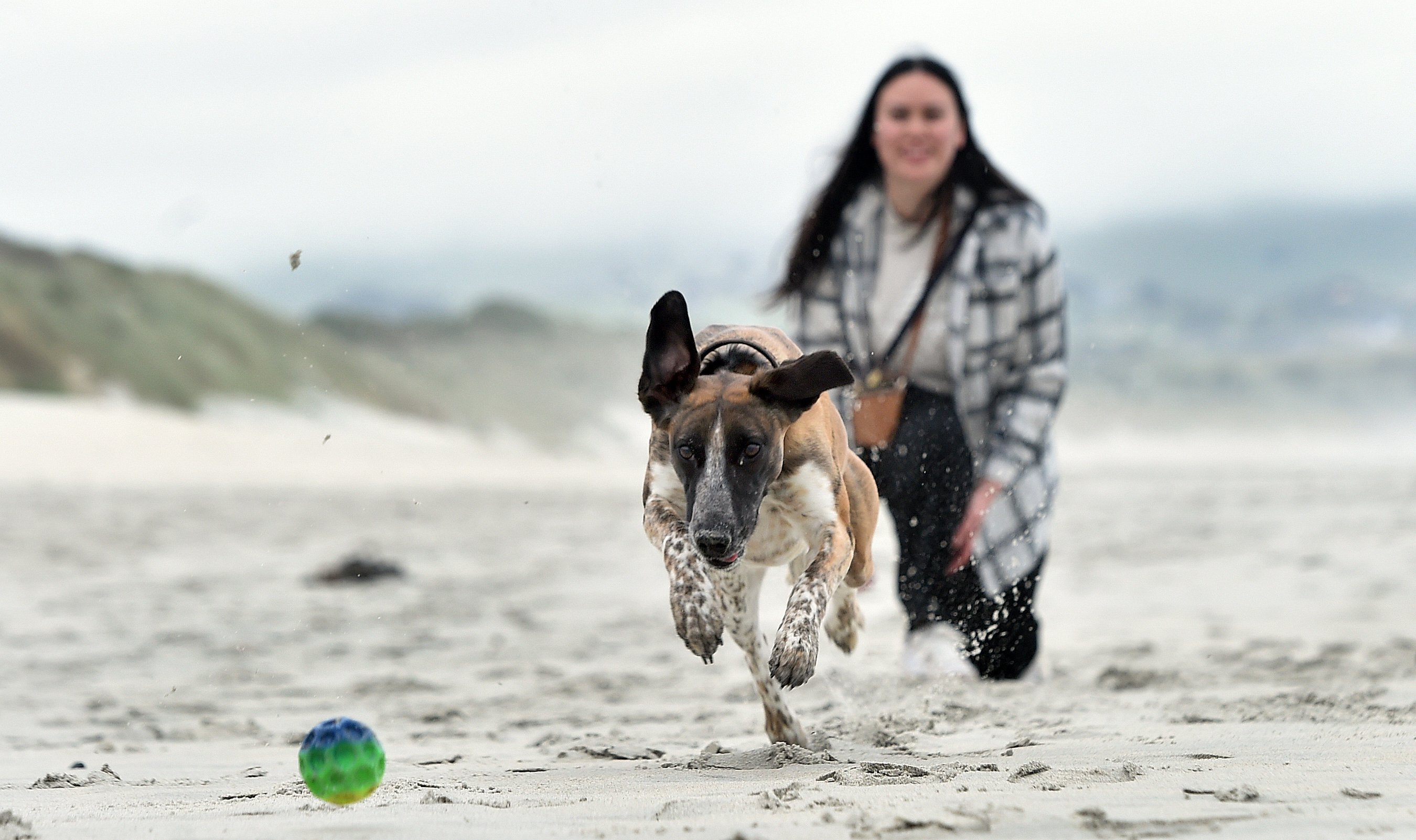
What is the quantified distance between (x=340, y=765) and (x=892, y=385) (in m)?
2.90

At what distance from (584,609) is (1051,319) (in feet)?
14.5

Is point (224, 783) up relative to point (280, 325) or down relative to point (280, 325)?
down

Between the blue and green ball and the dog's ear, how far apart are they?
1.27 metres

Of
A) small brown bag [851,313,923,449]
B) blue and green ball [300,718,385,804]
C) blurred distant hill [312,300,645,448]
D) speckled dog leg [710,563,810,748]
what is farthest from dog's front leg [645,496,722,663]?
blurred distant hill [312,300,645,448]

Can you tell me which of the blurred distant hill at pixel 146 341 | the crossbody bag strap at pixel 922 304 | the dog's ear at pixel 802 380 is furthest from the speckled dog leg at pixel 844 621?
the blurred distant hill at pixel 146 341

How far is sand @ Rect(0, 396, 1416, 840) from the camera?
280 cm

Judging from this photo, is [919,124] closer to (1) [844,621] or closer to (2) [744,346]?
(2) [744,346]

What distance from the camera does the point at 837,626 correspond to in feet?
13.9

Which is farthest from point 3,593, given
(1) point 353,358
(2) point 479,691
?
(1) point 353,358

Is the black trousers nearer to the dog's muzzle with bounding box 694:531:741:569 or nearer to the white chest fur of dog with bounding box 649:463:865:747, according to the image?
the white chest fur of dog with bounding box 649:463:865:747

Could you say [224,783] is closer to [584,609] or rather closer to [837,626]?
[837,626]

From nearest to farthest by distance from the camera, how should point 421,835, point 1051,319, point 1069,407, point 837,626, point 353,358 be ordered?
point 421,835 < point 837,626 < point 1051,319 < point 353,358 < point 1069,407

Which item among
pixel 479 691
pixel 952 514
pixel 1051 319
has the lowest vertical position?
pixel 479 691

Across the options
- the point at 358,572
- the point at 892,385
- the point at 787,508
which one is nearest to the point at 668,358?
the point at 787,508
